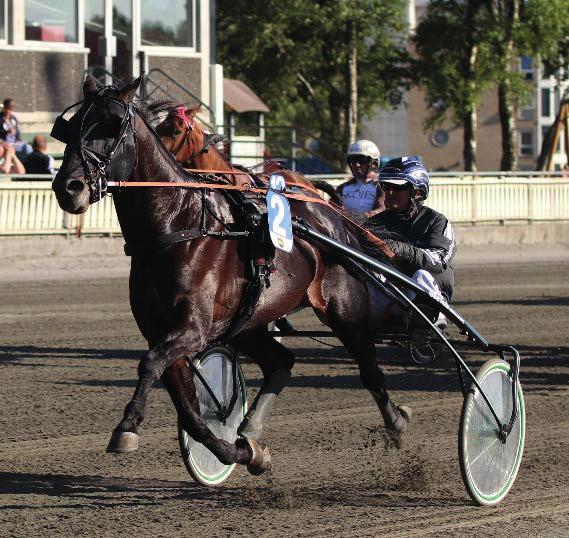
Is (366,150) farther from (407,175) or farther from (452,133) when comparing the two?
(452,133)

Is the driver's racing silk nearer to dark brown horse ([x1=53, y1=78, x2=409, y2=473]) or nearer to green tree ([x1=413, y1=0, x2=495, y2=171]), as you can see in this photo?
dark brown horse ([x1=53, y1=78, x2=409, y2=473])

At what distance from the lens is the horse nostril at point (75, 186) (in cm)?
523

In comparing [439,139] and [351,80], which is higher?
Answer: [351,80]

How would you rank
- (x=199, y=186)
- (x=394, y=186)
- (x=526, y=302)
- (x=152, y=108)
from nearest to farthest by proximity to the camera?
(x=199, y=186)
(x=152, y=108)
(x=394, y=186)
(x=526, y=302)

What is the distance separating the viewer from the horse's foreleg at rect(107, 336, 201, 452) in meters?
5.12

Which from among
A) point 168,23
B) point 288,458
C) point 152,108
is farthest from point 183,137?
point 168,23

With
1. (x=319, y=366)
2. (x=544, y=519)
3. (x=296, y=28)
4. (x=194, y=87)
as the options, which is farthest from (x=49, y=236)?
(x=296, y=28)

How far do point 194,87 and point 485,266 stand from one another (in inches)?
269

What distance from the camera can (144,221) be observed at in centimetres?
558

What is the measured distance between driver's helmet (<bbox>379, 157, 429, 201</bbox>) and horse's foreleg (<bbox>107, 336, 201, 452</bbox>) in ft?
6.19

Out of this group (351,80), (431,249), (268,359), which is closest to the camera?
(268,359)

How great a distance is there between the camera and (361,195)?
32.9 ft

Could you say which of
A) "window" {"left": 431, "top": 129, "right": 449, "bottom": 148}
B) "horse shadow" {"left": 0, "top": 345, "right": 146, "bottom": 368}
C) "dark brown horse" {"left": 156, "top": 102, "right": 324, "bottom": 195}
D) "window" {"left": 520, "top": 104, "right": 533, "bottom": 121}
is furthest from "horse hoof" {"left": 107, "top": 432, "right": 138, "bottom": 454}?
"window" {"left": 520, "top": 104, "right": 533, "bottom": 121}

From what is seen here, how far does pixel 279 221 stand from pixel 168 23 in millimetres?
17743
